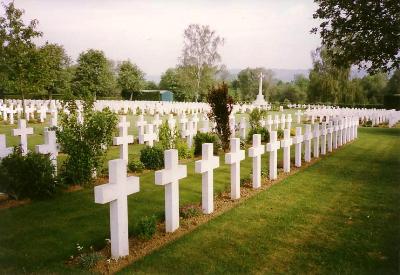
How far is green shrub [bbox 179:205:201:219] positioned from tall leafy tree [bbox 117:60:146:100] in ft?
164

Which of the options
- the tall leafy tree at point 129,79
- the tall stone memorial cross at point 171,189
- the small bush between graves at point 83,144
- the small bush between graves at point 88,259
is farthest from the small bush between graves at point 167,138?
the tall leafy tree at point 129,79

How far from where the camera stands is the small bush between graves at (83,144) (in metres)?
7.23

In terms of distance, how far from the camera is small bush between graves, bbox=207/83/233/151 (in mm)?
11320

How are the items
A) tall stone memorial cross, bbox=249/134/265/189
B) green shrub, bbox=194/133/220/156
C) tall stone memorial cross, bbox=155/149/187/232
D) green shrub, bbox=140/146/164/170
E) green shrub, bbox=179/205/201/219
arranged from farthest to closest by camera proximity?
green shrub, bbox=194/133/220/156 < green shrub, bbox=140/146/164/170 < tall stone memorial cross, bbox=249/134/265/189 < green shrub, bbox=179/205/201/219 < tall stone memorial cross, bbox=155/149/187/232

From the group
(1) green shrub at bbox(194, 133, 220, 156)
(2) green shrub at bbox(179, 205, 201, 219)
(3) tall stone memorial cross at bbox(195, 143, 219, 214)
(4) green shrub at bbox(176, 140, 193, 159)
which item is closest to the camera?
(2) green shrub at bbox(179, 205, 201, 219)

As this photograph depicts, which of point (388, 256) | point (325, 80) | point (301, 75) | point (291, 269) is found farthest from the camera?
point (301, 75)

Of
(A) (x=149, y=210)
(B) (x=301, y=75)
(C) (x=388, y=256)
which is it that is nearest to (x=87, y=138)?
(A) (x=149, y=210)

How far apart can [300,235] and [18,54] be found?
15.1 metres

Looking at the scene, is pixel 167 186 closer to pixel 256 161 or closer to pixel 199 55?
pixel 256 161

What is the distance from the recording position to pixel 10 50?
1644 cm

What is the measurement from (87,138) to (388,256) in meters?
5.13

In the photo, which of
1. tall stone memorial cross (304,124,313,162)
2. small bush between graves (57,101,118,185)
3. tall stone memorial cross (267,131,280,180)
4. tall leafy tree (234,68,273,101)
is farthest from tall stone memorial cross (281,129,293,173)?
tall leafy tree (234,68,273,101)

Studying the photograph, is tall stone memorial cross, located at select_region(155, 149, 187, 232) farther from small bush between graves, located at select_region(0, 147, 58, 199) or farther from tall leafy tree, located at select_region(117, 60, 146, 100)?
tall leafy tree, located at select_region(117, 60, 146, 100)

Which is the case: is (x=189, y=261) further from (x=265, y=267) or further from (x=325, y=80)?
(x=325, y=80)
